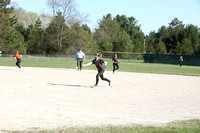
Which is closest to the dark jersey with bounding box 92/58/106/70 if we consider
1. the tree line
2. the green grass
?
the green grass

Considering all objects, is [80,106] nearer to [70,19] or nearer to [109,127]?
[109,127]

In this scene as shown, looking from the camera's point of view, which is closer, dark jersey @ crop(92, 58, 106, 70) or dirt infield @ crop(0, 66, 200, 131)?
dirt infield @ crop(0, 66, 200, 131)

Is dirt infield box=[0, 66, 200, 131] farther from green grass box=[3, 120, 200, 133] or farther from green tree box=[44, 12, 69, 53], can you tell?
green tree box=[44, 12, 69, 53]

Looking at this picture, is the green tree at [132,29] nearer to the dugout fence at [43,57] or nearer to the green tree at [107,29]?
the green tree at [107,29]

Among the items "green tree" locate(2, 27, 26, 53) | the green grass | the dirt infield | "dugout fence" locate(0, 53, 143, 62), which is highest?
"green tree" locate(2, 27, 26, 53)

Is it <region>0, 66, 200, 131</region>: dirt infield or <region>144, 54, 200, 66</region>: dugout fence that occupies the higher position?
<region>144, 54, 200, 66</region>: dugout fence

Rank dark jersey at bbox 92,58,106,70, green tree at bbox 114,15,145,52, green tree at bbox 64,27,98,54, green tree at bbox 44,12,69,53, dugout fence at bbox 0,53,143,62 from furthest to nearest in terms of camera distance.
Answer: green tree at bbox 114,15,145,52 → green tree at bbox 64,27,98,54 → green tree at bbox 44,12,69,53 → dugout fence at bbox 0,53,143,62 → dark jersey at bbox 92,58,106,70

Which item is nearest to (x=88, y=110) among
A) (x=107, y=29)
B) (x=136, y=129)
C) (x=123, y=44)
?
(x=136, y=129)

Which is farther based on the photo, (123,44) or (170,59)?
(123,44)

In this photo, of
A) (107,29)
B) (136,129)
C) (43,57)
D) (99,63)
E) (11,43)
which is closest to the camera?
(136,129)

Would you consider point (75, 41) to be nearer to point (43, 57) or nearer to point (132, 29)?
point (43, 57)

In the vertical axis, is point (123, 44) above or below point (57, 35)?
below

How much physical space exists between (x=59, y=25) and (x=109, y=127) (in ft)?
216

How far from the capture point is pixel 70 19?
68.9 m
